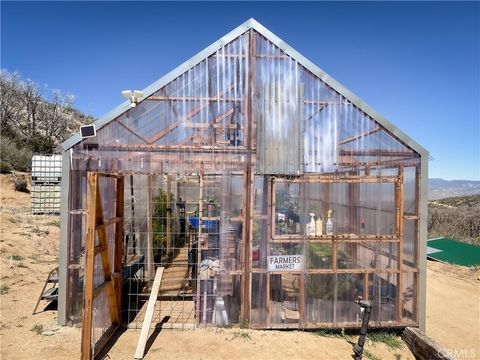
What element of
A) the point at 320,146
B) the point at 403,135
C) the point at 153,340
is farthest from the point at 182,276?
the point at 403,135

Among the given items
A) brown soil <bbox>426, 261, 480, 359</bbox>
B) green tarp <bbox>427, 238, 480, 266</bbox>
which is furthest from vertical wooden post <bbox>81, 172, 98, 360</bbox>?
green tarp <bbox>427, 238, 480, 266</bbox>

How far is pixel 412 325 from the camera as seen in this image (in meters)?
6.37

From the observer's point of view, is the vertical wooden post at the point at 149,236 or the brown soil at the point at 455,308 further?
the vertical wooden post at the point at 149,236

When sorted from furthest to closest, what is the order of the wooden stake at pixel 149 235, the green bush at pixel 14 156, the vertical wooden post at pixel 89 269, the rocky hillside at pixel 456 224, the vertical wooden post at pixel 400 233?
the green bush at pixel 14 156 < the rocky hillside at pixel 456 224 < the wooden stake at pixel 149 235 < the vertical wooden post at pixel 400 233 < the vertical wooden post at pixel 89 269

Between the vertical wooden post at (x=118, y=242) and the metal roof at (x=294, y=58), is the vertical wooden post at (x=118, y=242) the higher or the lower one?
the lower one

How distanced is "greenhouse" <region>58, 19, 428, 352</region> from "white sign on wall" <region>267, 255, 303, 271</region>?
19 millimetres

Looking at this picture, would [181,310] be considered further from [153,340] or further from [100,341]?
[100,341]

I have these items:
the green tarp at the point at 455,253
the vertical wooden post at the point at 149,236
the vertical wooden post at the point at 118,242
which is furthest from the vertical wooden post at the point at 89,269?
the green tarp at the point at 455,253

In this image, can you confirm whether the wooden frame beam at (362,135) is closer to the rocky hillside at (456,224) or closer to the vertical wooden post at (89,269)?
the vertical wooden post at (89,269)

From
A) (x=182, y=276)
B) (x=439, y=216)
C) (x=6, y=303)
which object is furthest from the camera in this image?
(x=439, y=216)

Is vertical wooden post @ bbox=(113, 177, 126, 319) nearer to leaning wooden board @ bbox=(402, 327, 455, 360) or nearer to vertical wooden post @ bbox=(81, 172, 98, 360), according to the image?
vertical wooden post @ bbox=(81, 172, 98, 360)

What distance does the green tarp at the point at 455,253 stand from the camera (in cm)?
1382

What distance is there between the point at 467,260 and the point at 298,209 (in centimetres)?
1167

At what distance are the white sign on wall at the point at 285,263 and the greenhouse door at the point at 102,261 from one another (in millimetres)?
2854
